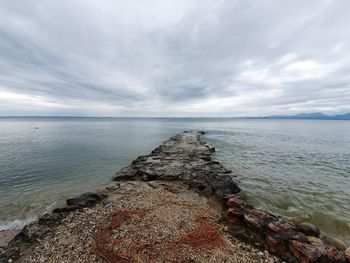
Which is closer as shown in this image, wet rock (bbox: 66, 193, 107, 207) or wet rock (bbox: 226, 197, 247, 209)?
wet rock (bbox: 226, 197, 247, 209)

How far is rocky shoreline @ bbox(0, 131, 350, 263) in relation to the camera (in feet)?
20.1

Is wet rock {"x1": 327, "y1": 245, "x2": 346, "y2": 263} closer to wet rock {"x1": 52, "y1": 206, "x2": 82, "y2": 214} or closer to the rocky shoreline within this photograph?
the rocky shoreline

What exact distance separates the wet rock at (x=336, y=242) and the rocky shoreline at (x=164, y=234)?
1.4 inches

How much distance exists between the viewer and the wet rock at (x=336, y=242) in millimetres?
7418

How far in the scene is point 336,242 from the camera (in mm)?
7617

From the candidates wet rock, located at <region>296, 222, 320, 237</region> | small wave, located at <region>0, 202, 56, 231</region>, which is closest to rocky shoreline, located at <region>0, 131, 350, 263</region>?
wet rock, located at <region>296, 222, 320, 237</region>

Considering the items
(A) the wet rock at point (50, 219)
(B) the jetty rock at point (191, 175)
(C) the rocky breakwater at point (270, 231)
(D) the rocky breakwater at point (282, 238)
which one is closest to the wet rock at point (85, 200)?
(A) the wet rock at point (50, 219)

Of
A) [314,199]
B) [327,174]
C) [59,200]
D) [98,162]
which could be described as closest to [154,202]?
[59,200]

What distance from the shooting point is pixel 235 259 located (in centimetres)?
598

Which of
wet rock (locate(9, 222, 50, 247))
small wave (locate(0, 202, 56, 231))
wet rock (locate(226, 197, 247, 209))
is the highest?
wet rock (locate(226, 197, 247, 209))

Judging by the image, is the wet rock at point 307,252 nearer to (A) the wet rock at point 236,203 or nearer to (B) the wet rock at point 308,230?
(B) the wet rock at point 308,230

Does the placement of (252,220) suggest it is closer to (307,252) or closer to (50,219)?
(307,252)

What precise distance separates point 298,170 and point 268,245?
602 inches

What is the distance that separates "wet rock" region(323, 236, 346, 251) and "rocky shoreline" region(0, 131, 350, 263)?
0.04 m
